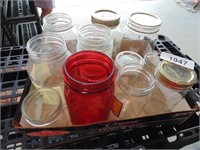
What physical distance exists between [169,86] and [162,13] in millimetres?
1438

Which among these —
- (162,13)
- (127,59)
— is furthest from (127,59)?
(162,13)

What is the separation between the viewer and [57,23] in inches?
18.1

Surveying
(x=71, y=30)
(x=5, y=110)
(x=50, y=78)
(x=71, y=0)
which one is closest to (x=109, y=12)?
(x=71, y=30)

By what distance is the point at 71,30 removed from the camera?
47cm

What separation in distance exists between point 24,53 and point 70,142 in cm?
28

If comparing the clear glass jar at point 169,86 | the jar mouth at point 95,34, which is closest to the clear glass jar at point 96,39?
the jar mouth at point 95,34

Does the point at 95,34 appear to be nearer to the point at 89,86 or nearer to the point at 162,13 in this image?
the point at 89,86

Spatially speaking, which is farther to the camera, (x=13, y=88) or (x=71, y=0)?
(x=71, y=0)

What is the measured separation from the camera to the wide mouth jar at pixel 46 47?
1.21 feet

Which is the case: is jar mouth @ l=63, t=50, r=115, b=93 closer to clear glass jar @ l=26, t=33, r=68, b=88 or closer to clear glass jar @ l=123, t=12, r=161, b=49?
clear glass jar @ l=26, t=33, r=68, b=88

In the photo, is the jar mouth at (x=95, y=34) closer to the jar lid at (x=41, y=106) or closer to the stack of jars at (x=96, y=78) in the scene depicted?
the stack of jars at (x=96, y=78)

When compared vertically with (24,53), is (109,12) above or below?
above

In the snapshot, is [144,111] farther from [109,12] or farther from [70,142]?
[109,12]

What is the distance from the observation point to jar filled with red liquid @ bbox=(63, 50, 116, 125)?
29 cm
